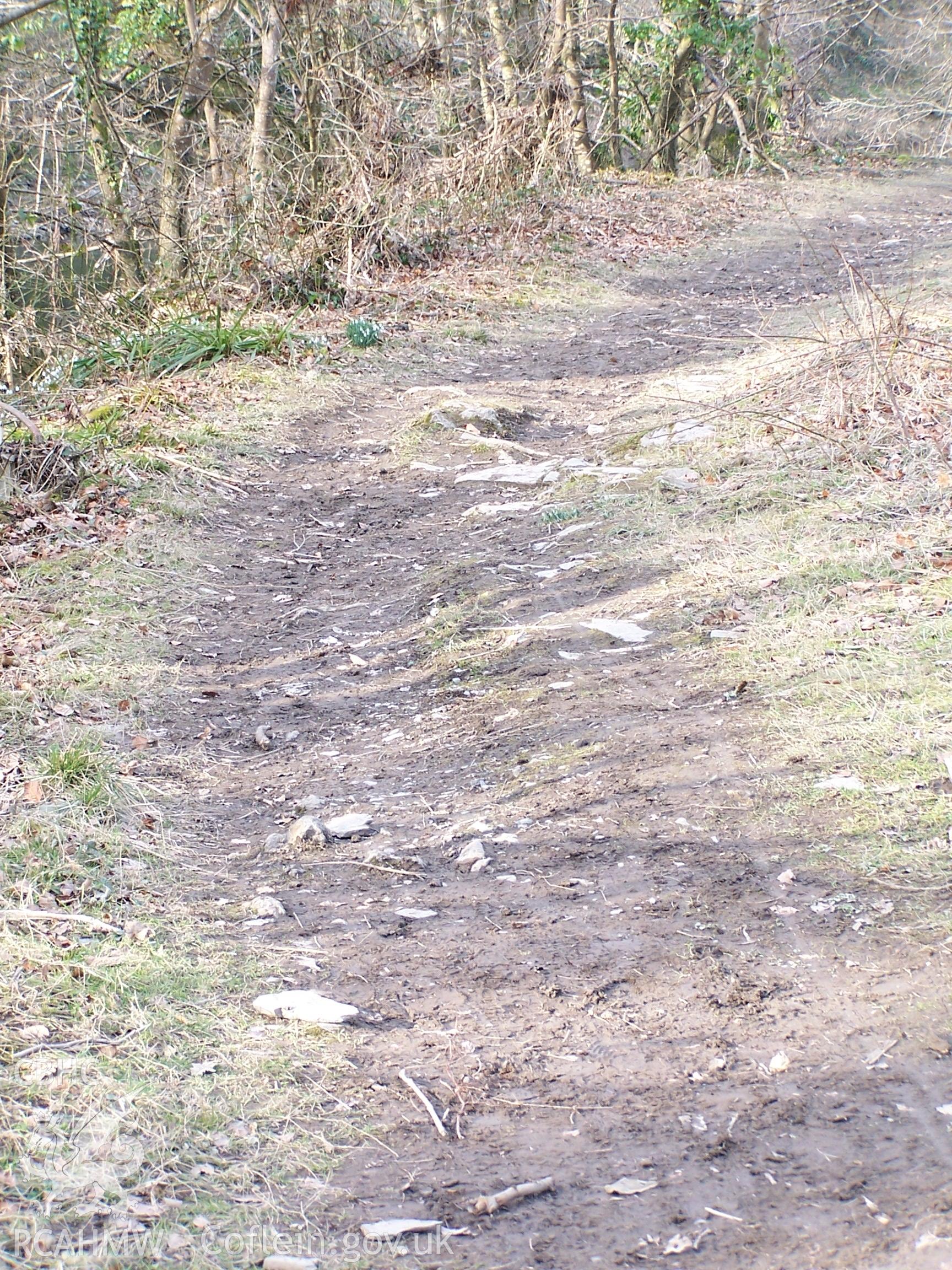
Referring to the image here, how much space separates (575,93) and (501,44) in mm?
1362

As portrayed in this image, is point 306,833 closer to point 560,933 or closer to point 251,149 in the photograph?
point 560,933

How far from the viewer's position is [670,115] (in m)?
17.5

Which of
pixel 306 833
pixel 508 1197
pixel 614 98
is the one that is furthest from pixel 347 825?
pixel 614 98

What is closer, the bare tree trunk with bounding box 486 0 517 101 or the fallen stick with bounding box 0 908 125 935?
the fallen stick with bounding box 0 908 125 935

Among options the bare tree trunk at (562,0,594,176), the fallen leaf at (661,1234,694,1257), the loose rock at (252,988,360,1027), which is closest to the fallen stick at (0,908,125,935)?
the loose rock at (252,988,360,1027)

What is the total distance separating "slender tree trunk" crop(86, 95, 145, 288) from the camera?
10.0 meters

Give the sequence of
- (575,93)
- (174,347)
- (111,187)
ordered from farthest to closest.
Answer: (575,93) → (111,187) → (174,347)

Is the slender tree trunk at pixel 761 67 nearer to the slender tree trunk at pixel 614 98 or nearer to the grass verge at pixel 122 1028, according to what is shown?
the slender tree trunk at pixel 614 98

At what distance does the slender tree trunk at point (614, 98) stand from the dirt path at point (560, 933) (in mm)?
13599

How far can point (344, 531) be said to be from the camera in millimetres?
6340

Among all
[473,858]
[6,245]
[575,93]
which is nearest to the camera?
[473,858]

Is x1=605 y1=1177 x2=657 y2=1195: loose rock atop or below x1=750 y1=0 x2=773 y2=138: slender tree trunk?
below

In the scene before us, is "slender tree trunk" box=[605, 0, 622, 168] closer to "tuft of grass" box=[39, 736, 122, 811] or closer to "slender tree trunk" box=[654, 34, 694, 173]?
"slender tree trunk" box=[654, 34, 694, 173]

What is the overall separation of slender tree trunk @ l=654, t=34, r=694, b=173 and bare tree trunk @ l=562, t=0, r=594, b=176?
5.17 ft
